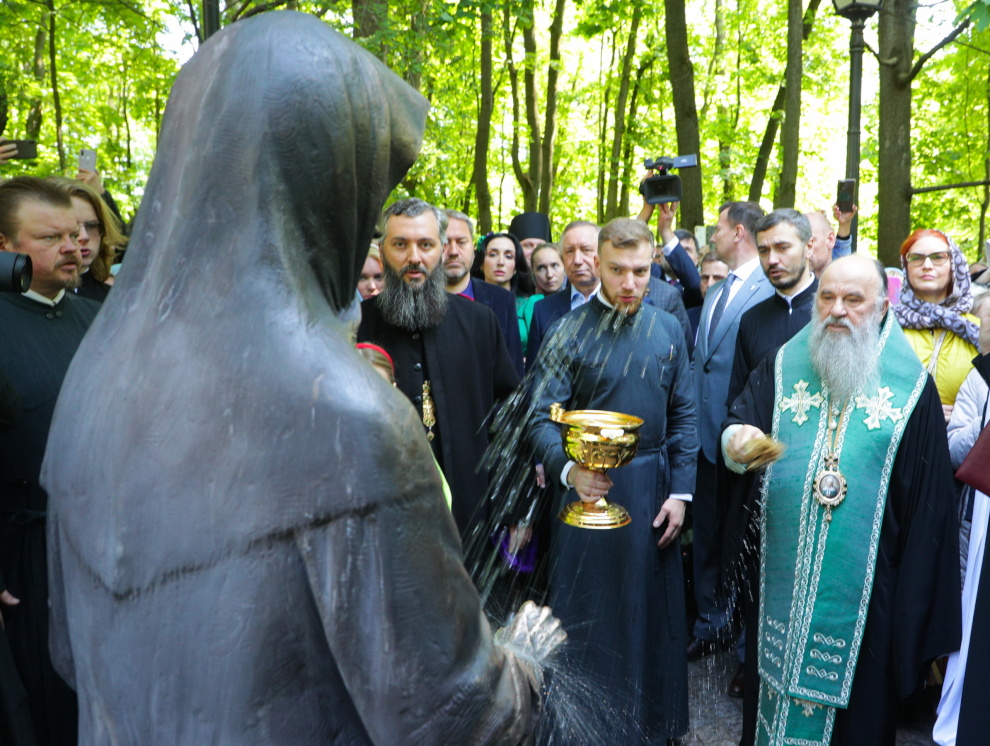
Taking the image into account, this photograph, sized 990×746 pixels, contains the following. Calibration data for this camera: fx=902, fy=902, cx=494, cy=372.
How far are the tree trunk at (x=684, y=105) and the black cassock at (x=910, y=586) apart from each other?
8785 mm

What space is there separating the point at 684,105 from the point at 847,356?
9.06 metres

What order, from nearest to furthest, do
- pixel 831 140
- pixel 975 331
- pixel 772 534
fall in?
pixel 772 534, pixel 975 331, pixel 831 140

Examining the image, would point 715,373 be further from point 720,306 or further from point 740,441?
point 740,441

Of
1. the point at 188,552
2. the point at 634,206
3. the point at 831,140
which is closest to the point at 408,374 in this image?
the point at 188,552

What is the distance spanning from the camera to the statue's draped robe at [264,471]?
1056 mm

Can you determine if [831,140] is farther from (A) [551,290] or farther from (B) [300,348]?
(B) [300,348]

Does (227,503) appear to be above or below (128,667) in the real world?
above

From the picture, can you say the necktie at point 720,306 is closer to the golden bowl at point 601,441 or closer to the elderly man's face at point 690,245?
the golden bowl at point 601,441

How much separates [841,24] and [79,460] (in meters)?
23.4

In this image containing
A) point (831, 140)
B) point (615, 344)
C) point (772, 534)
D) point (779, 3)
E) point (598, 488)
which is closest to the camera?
point (598, 488)

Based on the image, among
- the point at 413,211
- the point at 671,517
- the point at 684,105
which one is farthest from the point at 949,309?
the point at 684,105

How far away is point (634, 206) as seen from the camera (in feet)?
85.7

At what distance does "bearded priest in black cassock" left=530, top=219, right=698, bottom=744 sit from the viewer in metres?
4.50

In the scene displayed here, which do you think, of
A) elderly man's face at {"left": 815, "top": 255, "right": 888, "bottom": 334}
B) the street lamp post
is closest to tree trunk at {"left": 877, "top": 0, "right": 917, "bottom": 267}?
the street lamp post
